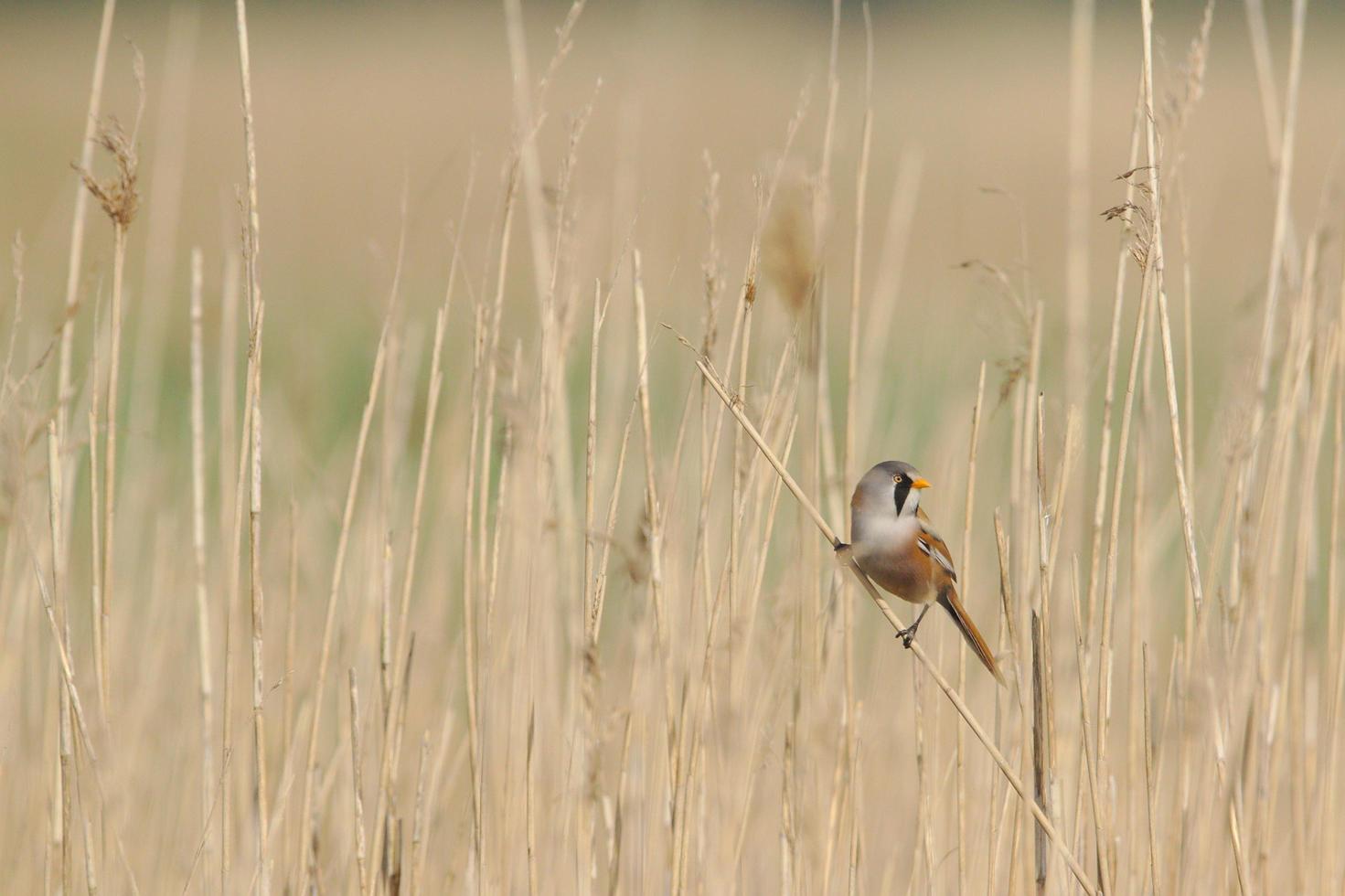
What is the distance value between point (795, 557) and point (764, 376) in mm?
277

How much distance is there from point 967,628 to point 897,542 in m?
0.19

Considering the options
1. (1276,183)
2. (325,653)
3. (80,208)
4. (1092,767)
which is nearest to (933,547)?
(1092,767)

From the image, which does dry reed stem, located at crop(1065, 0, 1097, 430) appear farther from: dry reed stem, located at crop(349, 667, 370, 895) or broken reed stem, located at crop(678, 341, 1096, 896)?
dry reed stem, located at crop(349, 667, 370, 895)

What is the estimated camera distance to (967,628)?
6.79 feet

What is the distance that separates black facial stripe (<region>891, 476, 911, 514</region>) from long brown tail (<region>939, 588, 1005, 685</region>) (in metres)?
0.18

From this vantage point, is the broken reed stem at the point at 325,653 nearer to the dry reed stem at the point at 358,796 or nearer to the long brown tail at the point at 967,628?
the dry reed stem at the point at 358,796

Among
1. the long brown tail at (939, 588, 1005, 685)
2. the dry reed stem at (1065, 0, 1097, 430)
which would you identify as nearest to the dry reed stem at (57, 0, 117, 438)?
the long brown tail at (939, 588, 1005, 685)

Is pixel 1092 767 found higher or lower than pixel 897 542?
lower

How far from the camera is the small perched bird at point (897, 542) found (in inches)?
79.6

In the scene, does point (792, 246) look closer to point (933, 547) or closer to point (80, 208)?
point (933, 547)

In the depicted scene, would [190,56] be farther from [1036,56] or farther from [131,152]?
[1036,56]

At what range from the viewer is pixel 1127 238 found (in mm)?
1715

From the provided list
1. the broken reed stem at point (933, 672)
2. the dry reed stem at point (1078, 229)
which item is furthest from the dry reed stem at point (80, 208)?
the dry reed stem at point (1078, 229)

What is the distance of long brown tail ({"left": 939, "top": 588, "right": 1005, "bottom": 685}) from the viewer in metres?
1.91
